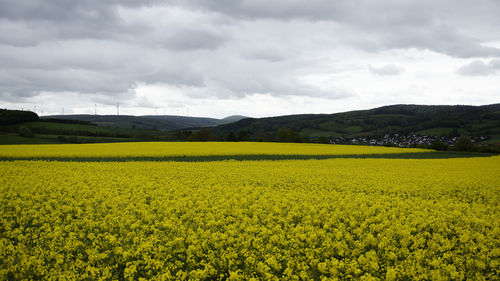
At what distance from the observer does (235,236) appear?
29.5 ft

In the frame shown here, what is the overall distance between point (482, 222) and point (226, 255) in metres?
8.70

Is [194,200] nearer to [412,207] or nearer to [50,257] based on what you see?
[50,257]

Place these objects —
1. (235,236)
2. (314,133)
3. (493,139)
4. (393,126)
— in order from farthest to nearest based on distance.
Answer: (393,126), (314,133), (493,139), (235,236)

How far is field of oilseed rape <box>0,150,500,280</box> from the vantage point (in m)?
6.94

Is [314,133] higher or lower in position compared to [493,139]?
higher

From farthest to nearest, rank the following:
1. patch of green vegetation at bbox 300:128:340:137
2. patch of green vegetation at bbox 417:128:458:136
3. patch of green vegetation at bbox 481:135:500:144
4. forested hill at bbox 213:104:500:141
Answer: patch of green vegetation at bbox 300:128:340:137
patch of green vegetation at bbox 417:128:458:136
forested hill at bbox 213:104:500:141
patch of green vegetation at bbox 481:135:500:144

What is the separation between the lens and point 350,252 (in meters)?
8.02

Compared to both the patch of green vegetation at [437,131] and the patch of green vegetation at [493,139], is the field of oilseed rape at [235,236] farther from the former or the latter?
the patch of green vegetation at [437,131]

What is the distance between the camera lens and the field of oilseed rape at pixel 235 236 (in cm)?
694

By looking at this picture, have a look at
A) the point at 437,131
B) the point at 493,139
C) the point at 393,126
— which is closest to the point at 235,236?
the point at 493,139

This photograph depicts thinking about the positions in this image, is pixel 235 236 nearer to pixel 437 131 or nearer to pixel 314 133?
pixel 314 133

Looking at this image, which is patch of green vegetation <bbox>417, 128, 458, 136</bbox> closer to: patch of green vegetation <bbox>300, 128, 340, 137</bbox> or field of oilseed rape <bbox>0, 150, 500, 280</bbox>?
patch of green vegetation <bbox>300, 128, 340, 137</bbox>

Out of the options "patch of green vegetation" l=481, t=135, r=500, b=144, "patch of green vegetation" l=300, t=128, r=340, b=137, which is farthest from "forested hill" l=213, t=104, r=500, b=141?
"patch of green vegetation" l=481, t=135, r=500, b=144

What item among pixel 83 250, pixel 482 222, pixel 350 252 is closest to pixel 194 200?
pixel 83 250
